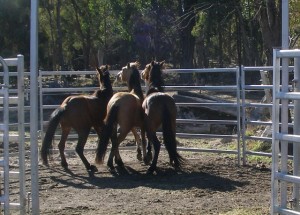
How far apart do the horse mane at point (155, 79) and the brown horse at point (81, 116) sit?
75 centimetres

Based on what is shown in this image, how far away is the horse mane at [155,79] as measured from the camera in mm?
11250

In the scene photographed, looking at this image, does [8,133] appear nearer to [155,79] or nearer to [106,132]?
[106,132]

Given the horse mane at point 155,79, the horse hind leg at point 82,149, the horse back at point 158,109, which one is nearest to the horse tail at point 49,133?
the horse hind leg at point 82,149

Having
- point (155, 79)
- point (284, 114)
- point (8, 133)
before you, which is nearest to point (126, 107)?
point (155, 79)

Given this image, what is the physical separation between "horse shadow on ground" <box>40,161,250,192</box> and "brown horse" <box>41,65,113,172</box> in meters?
0.47

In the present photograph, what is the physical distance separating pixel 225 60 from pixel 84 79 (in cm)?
2084

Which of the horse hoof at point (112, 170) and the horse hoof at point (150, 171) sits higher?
the horse hoof at point (150, 171)

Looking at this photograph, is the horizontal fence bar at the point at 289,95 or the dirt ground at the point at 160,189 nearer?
the horizontal fence bar at the point at 289,95

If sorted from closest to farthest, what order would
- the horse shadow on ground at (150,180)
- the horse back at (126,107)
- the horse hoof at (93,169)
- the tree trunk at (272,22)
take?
the horse shadow on ground at (150,180)
the horse back at (126,107)
the horse hoof at (93,169)
the tree trunk at (272,22)

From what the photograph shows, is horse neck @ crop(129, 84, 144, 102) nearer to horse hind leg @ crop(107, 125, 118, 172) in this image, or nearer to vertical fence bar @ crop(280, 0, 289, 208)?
horse hind leg @ crop(107, 125, 118, 172)

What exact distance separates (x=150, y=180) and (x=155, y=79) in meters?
2.20

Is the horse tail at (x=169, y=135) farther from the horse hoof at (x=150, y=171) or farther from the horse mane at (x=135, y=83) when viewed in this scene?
the horse mane at (x=135, y=83)

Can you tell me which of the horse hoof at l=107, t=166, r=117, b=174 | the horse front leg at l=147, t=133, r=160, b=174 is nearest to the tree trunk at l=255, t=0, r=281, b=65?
the horse front leg at l=147, t=133, r=160, b=174

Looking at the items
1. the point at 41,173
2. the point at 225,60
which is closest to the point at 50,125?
the point at 41,173
